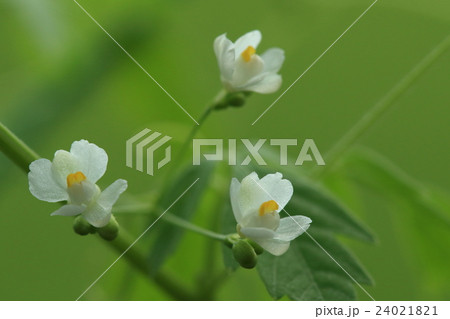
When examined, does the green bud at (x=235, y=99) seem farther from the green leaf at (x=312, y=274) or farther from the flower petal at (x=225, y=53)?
the green leaf at (x=312, y=274)

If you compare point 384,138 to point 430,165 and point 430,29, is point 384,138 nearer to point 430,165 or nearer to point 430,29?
point 430,165

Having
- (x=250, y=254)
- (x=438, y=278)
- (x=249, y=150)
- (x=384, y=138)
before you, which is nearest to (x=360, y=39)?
(x=384, y=138)

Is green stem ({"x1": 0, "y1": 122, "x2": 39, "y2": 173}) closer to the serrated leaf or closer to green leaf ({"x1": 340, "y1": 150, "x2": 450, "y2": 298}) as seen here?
the serrated leaf

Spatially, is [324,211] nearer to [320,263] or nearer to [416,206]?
[320,263]

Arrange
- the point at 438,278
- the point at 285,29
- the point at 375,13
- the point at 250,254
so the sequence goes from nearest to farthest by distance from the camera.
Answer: the point at 250,254 → the point at 438,278 → the point at 285,29 → the point at 375,13

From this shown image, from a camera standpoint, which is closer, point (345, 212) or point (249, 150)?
point (345, 212)

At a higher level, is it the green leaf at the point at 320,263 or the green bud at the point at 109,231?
the green leaf at the point at 320,263

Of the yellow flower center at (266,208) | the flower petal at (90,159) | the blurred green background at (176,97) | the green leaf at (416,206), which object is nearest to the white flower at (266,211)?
the yellow flower center at (266,208)

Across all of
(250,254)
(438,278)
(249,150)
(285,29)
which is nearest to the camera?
(250,254)
